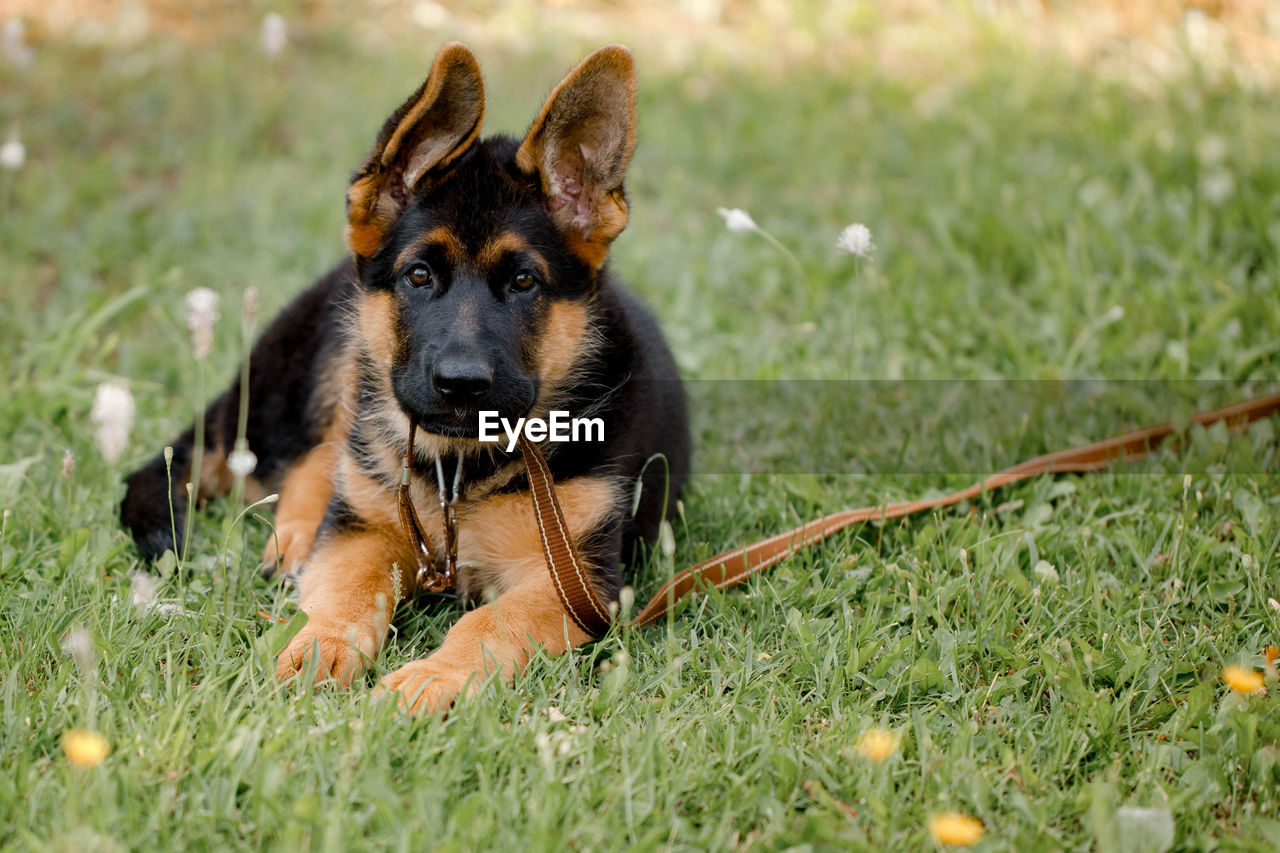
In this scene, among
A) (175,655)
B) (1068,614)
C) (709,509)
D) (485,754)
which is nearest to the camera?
(485,754)

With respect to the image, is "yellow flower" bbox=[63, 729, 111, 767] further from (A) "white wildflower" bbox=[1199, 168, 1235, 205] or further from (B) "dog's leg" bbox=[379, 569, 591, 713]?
(A) "white wildflower" bbox=[1199, 168, 1235, 205]

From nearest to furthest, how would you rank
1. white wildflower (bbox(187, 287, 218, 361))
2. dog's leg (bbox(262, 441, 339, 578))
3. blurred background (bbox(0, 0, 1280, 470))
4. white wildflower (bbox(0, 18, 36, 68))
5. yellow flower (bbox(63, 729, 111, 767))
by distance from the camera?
yellow flower (bbox(63, 729, 111, 767)) < white wildflower (bbox(187, 287, 218, 361)) < dog's leg (bbox(262, 441, 339, 578)) < blurred background (bbox(0, 0, 1280, 470)) < white wildflower (bbox(0, 18, 36, 68))

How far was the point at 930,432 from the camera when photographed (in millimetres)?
4609

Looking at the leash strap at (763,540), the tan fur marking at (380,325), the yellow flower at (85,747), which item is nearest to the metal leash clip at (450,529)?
the leash strap at (763,540)

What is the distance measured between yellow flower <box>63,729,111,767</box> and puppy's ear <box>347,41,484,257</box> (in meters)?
1.58

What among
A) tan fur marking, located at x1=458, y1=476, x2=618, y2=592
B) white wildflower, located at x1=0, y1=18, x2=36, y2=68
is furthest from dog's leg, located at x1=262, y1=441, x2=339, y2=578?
white wildflower, located at x1=0, y1=18, x2=36, y2=68

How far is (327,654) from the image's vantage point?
285 centimetres

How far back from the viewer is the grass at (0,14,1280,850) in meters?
2.39

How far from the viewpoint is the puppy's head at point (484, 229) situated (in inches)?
120

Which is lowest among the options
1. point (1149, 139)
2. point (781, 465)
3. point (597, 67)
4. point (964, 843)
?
point (781, 465)

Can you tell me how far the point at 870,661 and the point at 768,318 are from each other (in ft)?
9.89

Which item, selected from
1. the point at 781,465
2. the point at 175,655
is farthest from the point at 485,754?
the point at 781,465

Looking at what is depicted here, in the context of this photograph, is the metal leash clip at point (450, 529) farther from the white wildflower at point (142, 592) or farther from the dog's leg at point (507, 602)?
the white wildflower at point (142, 592)

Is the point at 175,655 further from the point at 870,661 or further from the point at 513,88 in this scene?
the point at 513,88
